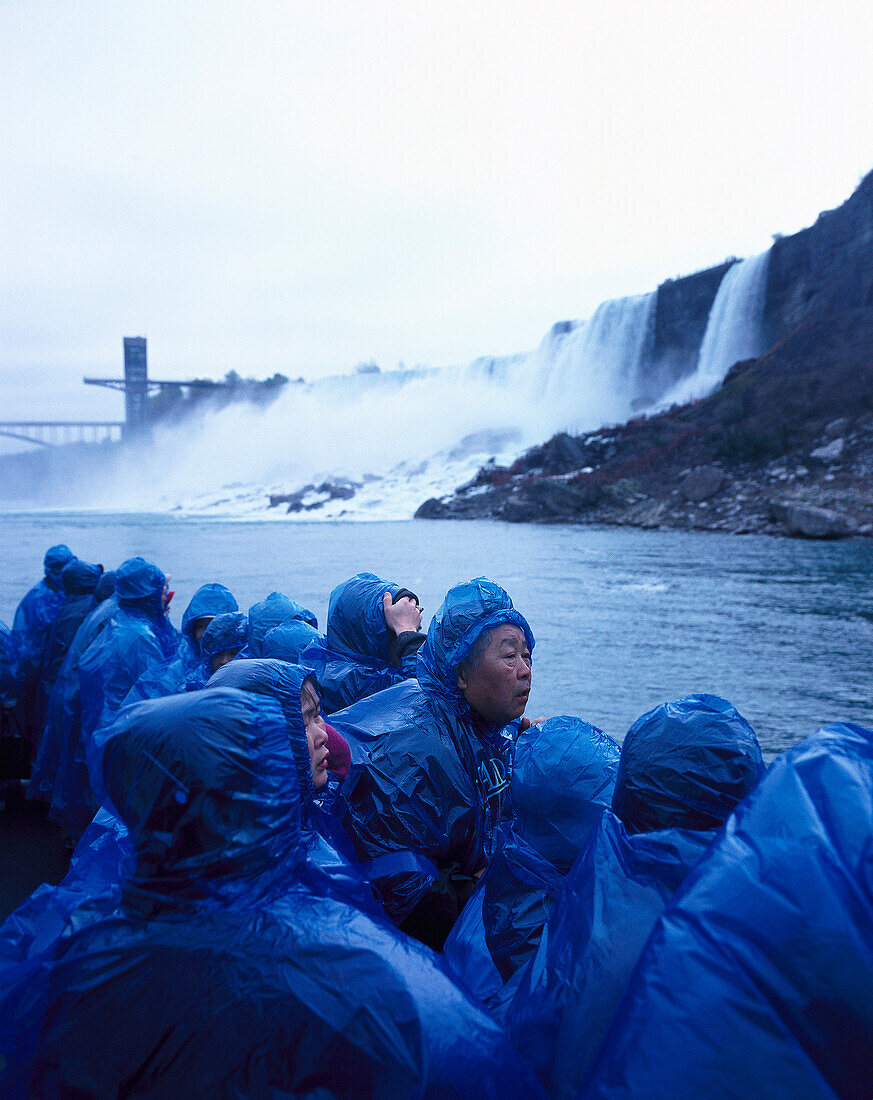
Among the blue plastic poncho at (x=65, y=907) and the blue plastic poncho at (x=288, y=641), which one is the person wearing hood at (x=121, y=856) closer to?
the blue plastic poncho at (x=65, y=907)

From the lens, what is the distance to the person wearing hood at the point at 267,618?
2.90 meters

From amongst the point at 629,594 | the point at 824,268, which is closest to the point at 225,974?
the point at 629,594

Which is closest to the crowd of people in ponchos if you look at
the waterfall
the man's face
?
the man's face

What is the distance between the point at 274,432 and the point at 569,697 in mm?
58030

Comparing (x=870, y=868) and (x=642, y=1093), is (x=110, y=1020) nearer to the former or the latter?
(x=642, y=1093)

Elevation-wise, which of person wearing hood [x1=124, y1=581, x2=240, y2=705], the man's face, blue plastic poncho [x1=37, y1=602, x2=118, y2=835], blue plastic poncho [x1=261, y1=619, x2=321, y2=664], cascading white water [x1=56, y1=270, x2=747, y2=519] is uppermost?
cascading white water [x1=56, y1=270, x2=747, y2=519]

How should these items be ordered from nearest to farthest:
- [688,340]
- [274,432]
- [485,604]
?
[485,604] → [688,340] → [274,432]

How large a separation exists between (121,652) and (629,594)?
968cm

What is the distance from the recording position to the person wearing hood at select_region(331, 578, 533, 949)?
5.37ft

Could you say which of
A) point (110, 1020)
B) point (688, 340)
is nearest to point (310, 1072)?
point (110, 1020)

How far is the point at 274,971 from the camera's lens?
0.84 meters

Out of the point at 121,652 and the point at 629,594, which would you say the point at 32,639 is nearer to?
the point at 121,652

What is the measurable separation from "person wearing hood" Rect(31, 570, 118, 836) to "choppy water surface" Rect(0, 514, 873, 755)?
12.8ft

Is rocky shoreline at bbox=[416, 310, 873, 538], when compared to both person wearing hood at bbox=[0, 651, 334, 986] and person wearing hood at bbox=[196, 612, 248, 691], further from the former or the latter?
person wearing hood at bbox=[0, 651, 334, 986]
